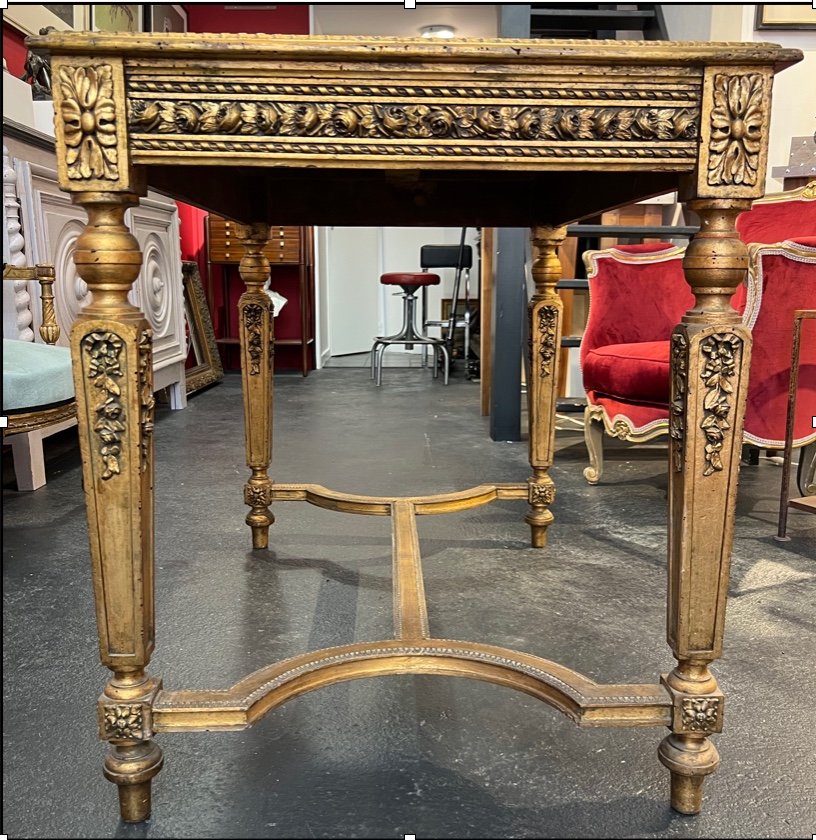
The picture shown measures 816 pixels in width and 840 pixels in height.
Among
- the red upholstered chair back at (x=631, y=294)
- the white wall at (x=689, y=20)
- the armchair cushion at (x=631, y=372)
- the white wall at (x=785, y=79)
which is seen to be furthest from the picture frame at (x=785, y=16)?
the armchair cushion at (x=631, y=372)

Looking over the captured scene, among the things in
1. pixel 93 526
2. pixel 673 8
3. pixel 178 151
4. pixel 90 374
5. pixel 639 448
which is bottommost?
pixel 639 448

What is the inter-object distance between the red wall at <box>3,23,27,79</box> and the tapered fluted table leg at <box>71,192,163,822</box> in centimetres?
287

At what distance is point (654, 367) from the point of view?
2.48 meters

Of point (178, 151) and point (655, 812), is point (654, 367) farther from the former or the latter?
point (178, 151)

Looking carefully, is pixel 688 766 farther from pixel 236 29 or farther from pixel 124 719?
pixel 236 29

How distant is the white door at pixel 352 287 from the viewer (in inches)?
279

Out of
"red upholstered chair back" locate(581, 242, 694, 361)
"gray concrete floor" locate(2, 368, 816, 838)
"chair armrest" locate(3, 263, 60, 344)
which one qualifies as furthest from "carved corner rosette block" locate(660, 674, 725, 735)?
"red upholstered chair back" locate(581, 242, 694, 361)

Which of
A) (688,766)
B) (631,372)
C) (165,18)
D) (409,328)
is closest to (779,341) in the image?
(631,372)

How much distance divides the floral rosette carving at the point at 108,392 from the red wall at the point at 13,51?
2908 millimetres

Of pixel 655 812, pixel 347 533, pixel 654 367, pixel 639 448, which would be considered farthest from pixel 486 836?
pixel 639 448

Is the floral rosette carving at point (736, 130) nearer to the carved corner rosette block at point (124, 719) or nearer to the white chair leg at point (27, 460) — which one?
the carved corner rosette block at point (124, 719)

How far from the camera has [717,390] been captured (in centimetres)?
89

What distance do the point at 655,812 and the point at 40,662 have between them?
1059 mm

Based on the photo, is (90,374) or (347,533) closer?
(90,374)
